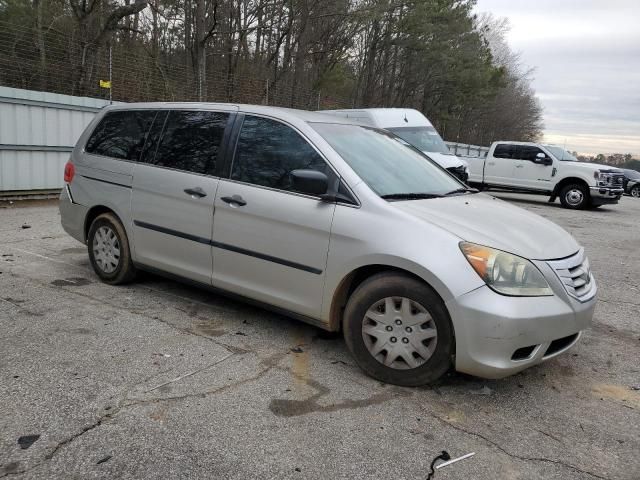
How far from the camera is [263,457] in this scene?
2590 millimetres

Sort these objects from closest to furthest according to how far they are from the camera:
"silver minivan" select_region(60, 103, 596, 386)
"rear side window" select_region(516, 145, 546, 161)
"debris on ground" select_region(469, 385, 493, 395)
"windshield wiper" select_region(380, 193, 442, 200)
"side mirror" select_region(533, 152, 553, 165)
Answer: "silver minivan" select_region(60, 103, 596, 386)
"debris on ground" select_region(469, 385, 493, 395)
"windshield wiper" select_region(380, 193, 442, 200)
"side mirror" select_region(533, 152, 553, 165)
"rear side window" select_region(516, 145, 546, 161)

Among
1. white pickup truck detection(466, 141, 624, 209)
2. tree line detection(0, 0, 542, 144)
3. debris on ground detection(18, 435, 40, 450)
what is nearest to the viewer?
debris on ground detection(18, 435, 40, 450)

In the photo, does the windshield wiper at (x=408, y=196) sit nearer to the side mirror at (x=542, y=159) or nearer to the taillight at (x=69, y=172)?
the taillight at (x=69, y=172)

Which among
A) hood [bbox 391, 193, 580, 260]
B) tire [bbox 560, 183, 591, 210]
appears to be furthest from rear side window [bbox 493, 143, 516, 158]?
hood [bbox 391, 193, 580, 260]

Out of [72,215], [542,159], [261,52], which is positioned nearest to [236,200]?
[72,215]

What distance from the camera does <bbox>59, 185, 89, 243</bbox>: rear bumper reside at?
17.5 feet

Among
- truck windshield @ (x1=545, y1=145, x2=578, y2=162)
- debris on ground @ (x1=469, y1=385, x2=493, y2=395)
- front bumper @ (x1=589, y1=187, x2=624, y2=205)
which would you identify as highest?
→ truck windshield @ (x1=545, y1=145, x2=578, y2=162)

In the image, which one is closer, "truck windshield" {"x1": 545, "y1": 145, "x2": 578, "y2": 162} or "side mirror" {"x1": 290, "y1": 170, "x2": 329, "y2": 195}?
"side mirror" {"x1": 290, "y1": 170, "x2": 329, "y2": 195}

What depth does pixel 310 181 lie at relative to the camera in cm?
353

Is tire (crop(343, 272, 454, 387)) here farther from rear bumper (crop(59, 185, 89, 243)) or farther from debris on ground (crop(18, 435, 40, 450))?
rear bumper (crop(59, 185, 89, 243))

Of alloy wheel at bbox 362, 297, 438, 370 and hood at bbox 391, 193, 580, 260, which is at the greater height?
hood at bbox 391, 193, 580, 260

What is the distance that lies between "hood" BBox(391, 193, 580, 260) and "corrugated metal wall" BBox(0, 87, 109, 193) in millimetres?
8756

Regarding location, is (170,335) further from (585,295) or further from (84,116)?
(84,116)

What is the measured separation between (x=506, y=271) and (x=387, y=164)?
1.37m
